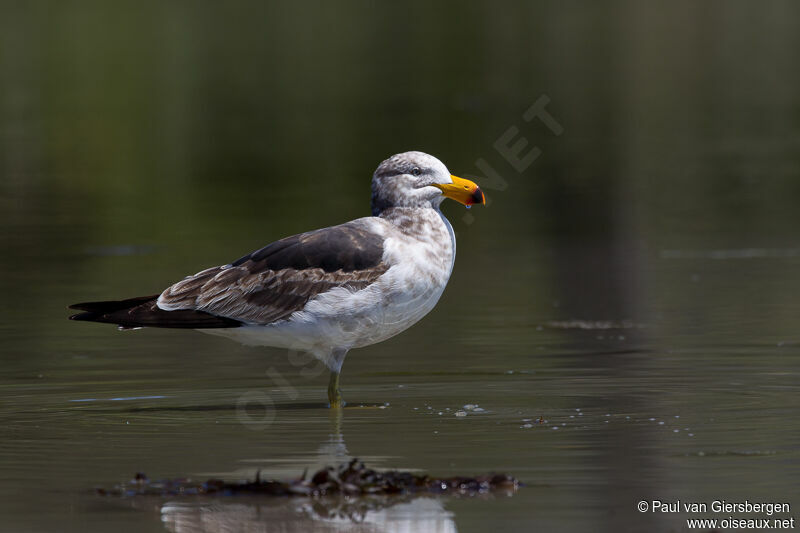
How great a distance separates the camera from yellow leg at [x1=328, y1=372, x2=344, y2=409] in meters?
10.5

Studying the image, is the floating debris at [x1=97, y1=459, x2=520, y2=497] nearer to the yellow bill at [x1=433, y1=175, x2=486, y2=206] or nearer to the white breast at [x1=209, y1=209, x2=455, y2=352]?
the white breast at [x1=209, y1=209, x2=455, y2=352]

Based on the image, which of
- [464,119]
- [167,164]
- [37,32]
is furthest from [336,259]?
[37,32]

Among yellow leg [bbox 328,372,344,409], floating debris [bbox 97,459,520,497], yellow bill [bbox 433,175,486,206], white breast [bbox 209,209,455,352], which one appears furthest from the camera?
yellow bill [bbox 433,175,486,206]

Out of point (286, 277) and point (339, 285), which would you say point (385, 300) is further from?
point (286, 277)

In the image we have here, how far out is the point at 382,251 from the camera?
10.4m

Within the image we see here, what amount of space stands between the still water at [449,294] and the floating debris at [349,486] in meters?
0.14

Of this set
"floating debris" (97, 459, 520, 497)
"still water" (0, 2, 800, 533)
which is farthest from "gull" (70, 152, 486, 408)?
"floating debris" (97, 459, 520, 497)

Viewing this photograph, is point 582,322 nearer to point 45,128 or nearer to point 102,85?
point 45,128

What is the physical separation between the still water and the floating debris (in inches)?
5.5

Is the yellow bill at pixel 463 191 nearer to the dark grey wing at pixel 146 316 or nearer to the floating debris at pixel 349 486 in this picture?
the dark grey wing at pixel 146 316

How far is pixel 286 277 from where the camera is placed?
10672 millimetres

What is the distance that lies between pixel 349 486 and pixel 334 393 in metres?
2.93

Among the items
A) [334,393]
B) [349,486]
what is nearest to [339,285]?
[334,393]

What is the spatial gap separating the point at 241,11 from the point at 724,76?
33985 mm
